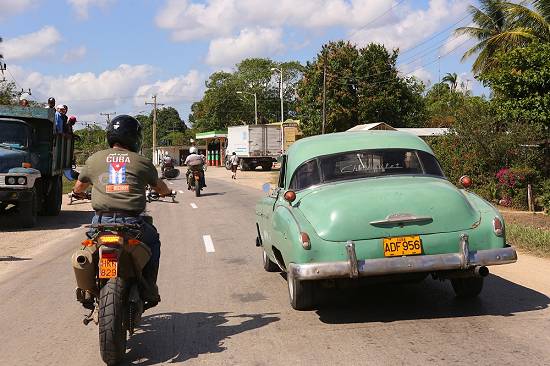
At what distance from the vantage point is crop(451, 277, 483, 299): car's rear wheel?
615cm

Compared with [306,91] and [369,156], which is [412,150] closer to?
[369,156]

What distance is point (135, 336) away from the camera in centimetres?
548

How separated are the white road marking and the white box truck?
36.3 meters

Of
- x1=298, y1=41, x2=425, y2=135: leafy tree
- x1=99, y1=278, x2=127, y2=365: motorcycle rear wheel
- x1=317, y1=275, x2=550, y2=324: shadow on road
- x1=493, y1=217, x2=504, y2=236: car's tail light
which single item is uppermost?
x1=298, y1=41, x2=425, y2=135: leafy tree

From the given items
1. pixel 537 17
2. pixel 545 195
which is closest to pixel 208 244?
pixel 545 195

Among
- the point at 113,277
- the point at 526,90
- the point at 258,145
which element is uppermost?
the point at 526,90

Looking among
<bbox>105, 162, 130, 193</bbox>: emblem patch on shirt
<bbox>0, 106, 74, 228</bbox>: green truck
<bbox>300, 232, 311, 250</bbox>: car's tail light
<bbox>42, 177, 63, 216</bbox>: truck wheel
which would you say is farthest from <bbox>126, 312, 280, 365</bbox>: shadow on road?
<bbox>42, 177, 63, 216</bbox>: truck wheel

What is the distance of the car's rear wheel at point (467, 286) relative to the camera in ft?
20.2

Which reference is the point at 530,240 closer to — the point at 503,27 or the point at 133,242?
the point at 133,242

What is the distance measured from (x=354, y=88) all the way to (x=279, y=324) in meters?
46.1

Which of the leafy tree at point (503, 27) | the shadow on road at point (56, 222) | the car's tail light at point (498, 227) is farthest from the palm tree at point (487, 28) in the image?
the car's tail light at point (498, 227)

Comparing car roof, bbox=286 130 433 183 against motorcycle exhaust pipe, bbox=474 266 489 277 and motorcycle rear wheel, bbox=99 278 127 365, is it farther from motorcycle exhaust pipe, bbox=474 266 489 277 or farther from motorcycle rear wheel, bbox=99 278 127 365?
motorcycle rear wheel, bbox=99 278 127 365

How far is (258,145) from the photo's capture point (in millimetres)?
49156

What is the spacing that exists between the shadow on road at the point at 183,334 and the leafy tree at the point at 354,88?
43764mm
